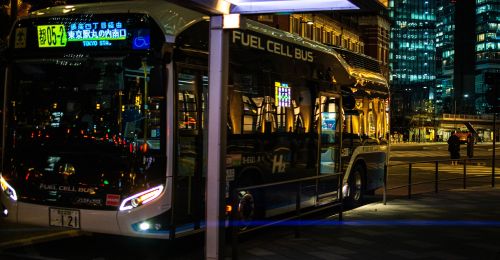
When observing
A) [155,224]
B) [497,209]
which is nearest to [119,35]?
[155,224]

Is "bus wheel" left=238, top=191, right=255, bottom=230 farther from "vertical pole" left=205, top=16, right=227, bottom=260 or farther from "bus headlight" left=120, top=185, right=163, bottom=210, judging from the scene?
"vertical pole" left=205, top=16, right=227, bottom=260

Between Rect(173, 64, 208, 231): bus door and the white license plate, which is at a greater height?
Rect(173, 64, 208, 231): bus door

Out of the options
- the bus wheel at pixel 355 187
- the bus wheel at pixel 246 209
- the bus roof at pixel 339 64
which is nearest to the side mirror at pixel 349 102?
the bus roof at pixel 339 64

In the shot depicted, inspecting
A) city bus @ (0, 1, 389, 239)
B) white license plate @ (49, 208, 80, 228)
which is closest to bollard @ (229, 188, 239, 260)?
city bus @ (0, 1, 389, 239)

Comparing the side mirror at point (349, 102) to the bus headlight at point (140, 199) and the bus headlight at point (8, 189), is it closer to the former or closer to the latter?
the bus headlight at point (140, 199)

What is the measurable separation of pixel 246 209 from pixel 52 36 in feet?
12.3

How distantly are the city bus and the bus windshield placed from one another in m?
0.01

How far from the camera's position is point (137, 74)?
7.51 metres

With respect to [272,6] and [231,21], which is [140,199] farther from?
[272,6]

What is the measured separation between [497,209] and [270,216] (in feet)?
19.3

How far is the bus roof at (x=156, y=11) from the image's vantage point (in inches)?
298

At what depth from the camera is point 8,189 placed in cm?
830

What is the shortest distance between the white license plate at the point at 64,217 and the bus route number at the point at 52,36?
7.11ft

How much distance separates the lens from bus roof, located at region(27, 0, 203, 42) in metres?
7.58
